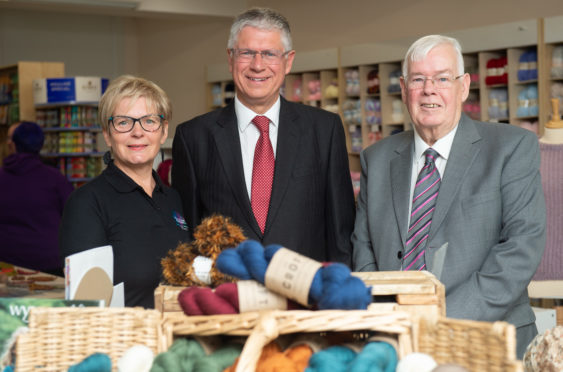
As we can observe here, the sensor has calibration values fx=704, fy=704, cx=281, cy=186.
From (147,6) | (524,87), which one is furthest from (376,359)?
(147,6)

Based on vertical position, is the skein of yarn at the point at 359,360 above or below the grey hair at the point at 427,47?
below

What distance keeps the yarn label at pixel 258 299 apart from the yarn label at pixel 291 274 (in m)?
0.04

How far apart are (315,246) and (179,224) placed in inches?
20.5

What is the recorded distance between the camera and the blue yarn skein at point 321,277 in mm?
1342

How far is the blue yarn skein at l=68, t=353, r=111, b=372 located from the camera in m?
1.39

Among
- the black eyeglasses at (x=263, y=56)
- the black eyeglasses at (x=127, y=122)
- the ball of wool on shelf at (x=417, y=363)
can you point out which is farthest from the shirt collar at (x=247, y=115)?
the ball of wool on shelf at (x=417, y=363)

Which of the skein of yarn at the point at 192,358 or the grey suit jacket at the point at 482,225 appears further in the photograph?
the grey suit jacket at the point at 482,225

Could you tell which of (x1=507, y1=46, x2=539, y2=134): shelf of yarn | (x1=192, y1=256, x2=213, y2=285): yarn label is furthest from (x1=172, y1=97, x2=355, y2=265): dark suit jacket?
(x1=507, y1=46, x2=539, y2=134): shelf of yarn

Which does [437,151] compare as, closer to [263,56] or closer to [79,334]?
[263,56]

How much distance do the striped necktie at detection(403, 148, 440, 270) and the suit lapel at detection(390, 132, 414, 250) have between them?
0.07 feet

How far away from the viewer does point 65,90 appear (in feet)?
31.2

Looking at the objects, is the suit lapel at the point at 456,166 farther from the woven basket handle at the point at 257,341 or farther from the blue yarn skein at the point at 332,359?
the woven basket handle at the point at 257,341

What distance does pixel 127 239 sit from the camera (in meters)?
2.12

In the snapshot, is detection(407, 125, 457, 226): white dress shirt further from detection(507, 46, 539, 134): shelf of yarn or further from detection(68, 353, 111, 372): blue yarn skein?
detection(507, 46, 539, 134): shelf of yarn
